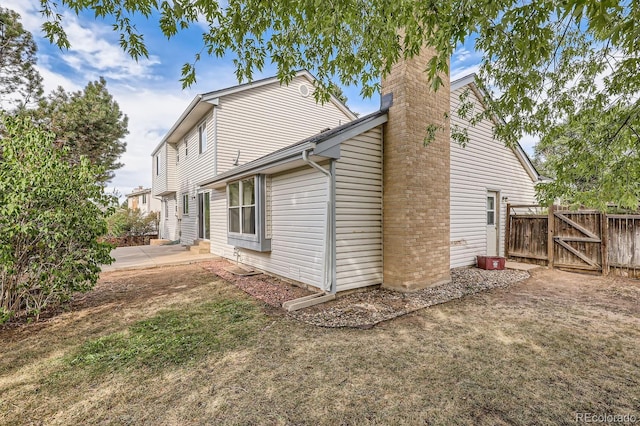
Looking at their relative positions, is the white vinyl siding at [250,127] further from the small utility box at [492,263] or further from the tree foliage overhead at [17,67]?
the small utility box at [492,263]

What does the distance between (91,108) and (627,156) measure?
2004 cm

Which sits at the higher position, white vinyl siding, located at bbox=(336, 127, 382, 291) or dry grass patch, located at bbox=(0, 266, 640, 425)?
white vinyl siding, located at bbox=(336, 127, 382, 291)

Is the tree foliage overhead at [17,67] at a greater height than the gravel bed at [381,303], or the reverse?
the tree foliage overhead at [17,67]

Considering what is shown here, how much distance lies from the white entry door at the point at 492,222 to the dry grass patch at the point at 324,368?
448 centimetres

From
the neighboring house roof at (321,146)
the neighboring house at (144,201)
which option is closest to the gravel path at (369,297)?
the neighboring house roof at (321,146)

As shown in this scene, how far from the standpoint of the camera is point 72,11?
12.7 feet

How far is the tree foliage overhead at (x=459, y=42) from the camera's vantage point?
2.44 metres

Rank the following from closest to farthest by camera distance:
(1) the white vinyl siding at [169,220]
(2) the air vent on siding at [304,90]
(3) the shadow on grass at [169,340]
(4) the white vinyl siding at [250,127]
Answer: (3) the shadow on grass at [169,340] < (4) the white vinyl siding at [250,127] < (2) the air vent on siding at [304,90] < (1) the white vinyl siding at [169,220]

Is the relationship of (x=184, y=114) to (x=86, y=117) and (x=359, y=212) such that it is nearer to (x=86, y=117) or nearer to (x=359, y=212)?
(x=86, y=117)

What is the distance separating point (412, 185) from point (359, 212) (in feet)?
4.07

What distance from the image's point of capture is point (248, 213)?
791 centimetres

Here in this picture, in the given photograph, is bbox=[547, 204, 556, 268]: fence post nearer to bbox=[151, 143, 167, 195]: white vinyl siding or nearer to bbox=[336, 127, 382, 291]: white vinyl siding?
bbox=[336, 127, 382, 291]: white vinyl siding

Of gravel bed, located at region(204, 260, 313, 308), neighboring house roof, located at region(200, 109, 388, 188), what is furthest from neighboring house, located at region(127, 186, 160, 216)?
neighboring house roof, located at region(200, 109, 388, 188)

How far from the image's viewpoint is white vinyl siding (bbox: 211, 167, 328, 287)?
5902mm
